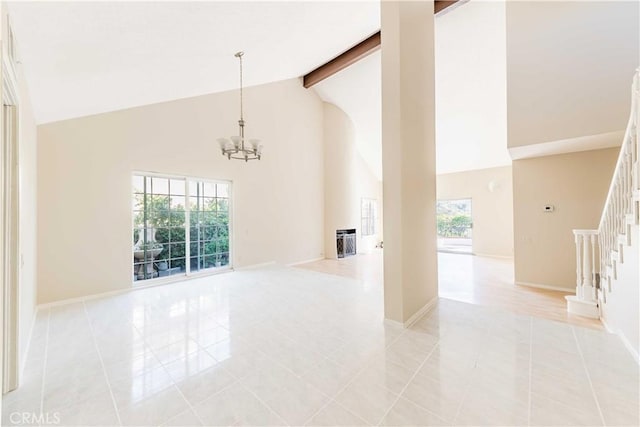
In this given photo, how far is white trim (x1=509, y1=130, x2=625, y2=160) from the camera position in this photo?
3.79m

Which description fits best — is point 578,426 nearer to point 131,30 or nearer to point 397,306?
point 397,306

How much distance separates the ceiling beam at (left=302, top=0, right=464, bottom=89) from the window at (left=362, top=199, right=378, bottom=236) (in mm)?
4687

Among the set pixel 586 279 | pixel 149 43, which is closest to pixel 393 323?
pixel 586 279

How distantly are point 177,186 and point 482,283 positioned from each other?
245 inches

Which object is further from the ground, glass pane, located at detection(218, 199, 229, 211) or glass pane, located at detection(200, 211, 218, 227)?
glass pane, located at detection(218, 199, 229, 211)

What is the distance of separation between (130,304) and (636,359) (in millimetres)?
5388

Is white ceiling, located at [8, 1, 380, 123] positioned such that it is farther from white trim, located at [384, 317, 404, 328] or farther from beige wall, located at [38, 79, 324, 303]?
white trim, located at [384, 317, 404, 328]

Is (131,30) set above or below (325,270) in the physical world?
above

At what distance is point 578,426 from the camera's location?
1458 mm

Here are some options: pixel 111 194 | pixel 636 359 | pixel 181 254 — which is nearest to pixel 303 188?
pixel 181 254

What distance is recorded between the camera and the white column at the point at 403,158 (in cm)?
276

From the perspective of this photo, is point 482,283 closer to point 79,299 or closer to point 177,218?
point 177,218

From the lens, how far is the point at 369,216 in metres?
10.1

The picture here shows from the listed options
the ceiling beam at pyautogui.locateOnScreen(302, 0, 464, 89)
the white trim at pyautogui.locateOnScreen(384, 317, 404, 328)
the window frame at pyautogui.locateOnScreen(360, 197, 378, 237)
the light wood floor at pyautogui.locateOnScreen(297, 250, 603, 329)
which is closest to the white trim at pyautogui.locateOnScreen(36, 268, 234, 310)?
the light wood floor at pyautogui.locateOnScreen(297, 250, 603, 329)
